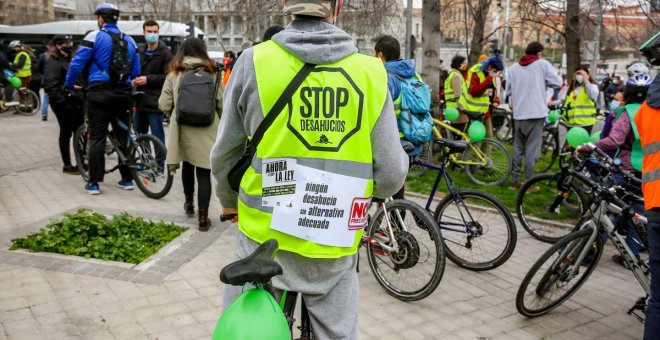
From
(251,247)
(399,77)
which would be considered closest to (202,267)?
(399,77)

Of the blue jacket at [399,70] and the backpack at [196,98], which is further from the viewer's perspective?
the backpack at [196,98]

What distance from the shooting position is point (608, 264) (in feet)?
19.1

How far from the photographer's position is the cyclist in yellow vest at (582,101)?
922 centimetres

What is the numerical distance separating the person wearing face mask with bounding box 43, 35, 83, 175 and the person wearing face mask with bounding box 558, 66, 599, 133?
758 cm

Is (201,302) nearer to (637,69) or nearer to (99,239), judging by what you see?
(99,239)

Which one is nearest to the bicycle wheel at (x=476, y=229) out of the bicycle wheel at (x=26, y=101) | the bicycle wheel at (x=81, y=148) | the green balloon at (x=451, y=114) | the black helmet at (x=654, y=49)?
the black helmet at (x=654, y=49)

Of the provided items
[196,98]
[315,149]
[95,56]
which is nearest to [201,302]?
[196,98]

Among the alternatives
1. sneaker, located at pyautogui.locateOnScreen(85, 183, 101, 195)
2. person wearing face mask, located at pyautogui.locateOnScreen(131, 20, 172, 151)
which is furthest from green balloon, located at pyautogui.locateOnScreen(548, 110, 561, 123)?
sneaker, located at pyautogui.locateOnScreen(85, 183, 101, 195)

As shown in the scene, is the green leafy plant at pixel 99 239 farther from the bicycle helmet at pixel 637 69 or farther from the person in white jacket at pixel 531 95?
the person in white jacket at pixel 531 95

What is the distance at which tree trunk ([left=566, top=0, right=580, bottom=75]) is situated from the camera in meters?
11.1

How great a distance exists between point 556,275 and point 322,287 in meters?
2.66

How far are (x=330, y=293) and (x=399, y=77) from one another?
319 cm

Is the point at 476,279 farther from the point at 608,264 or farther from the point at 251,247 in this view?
the point at 251,247

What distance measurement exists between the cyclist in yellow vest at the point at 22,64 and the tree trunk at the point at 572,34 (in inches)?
558
